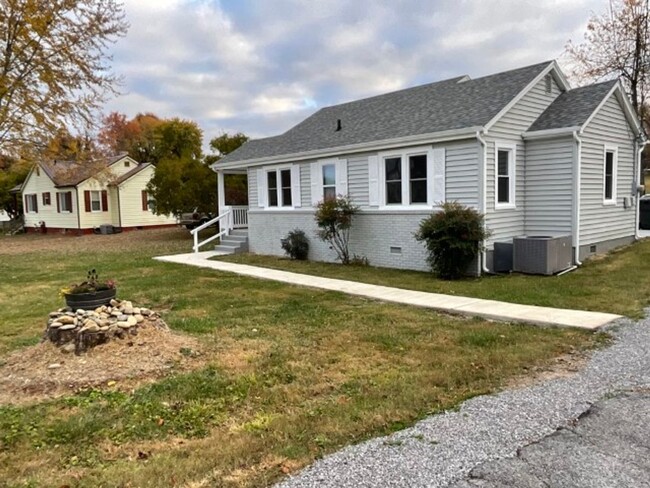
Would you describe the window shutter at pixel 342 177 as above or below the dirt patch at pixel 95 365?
above

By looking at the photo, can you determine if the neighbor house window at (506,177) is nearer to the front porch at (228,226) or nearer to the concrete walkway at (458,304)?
the concrete walkway at (458,304)

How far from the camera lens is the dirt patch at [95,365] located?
4383mm

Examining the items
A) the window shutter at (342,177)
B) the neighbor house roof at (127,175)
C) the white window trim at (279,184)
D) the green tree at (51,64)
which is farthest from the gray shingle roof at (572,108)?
the neighbor house roof at (127,175)

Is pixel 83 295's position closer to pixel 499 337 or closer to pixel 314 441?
pixel 314 441

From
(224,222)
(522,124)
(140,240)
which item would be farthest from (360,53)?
(140,240)

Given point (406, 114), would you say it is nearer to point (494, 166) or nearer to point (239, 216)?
point (494, 166)

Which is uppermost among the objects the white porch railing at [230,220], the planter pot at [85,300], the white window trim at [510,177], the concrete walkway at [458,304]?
the white window trim at [510,177]

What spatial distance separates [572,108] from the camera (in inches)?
452

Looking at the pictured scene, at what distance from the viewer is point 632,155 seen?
13438 mm

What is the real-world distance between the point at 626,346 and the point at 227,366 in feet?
14.1

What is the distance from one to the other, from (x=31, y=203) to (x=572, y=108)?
33.5 m

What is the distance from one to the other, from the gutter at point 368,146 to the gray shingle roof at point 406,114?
14 centimetres

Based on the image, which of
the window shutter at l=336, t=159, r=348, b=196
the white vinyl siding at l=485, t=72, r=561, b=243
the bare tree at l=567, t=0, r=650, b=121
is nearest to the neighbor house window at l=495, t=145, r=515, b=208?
the white vinyl siding at l=485, t=72, r=561, b=243

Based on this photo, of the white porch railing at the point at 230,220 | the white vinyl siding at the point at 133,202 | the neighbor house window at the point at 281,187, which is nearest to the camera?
the neighbor house window at the point at 281,187
